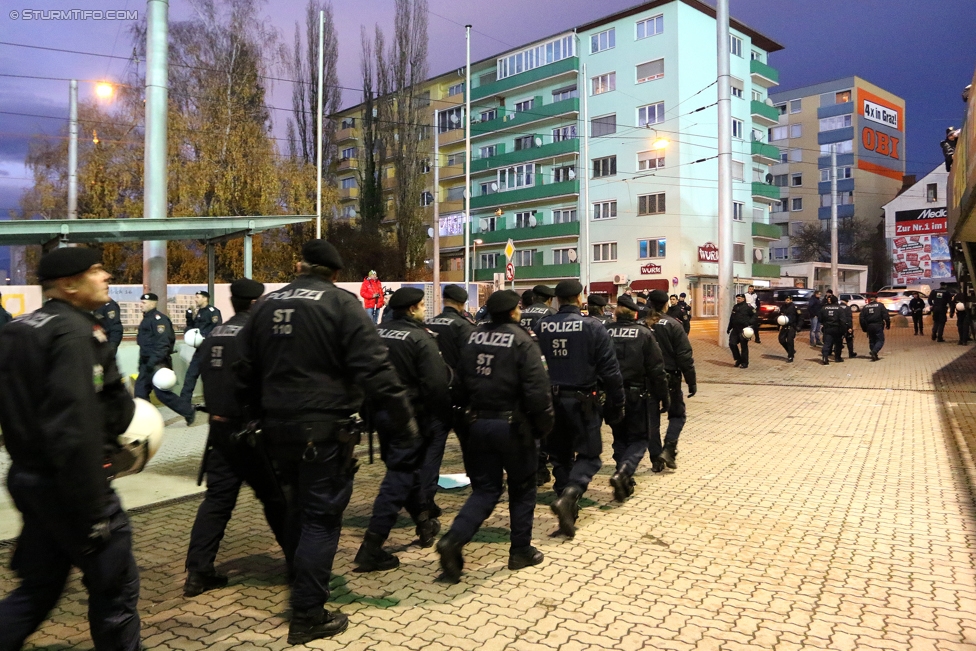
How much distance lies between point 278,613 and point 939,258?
69593 millimetres

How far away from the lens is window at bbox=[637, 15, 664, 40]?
43.0 metres

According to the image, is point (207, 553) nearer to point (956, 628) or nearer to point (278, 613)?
point (278, 613)

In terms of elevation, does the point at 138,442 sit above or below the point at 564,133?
below

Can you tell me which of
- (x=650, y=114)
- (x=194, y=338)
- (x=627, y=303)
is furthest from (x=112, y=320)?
(x=650, y=114)

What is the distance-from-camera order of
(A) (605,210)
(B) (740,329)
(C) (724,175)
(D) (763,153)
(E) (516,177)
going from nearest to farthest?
(B) (740,329) → (C) (724,175) → (A) (605,210) → (D) (763,153) → (E) (516,177)

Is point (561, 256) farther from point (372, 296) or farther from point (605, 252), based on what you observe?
point (372, 296)

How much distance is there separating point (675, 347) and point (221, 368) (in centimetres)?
479

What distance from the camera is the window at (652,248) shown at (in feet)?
142

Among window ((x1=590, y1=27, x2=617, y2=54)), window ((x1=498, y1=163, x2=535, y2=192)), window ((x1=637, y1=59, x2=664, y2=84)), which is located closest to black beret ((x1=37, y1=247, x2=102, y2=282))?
window ((x1=637, y1=59, x2=664, y2=84))

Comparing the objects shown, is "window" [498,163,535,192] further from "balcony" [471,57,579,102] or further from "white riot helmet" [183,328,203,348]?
"white riot helmet" [183,328,203,348]

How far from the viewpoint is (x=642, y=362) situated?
6715mm

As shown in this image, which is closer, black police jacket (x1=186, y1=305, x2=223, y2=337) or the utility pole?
the utility pole

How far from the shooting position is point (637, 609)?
13.3 ft

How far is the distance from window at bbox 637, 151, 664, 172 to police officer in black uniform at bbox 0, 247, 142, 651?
4347 centimetres
